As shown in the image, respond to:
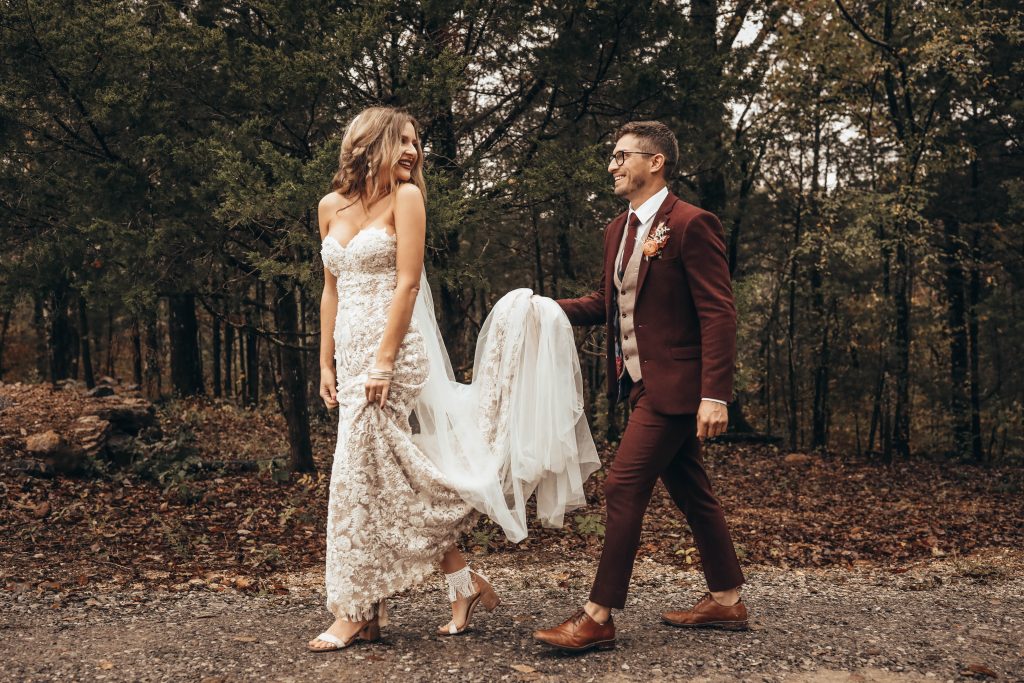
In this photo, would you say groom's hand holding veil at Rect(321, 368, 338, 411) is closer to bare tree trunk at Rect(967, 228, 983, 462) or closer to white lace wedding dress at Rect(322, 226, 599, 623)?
white lace wedding dress at Rect(322, 226, 599, 623)

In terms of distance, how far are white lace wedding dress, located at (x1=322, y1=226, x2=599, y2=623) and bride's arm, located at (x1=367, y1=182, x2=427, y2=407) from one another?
82mm

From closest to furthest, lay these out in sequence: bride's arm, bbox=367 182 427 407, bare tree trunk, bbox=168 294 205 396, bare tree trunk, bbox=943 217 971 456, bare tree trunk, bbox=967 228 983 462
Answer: bride's arm, bbox=367 182 427 407 < bare tree trunk, bbox=967 228 983 462 < bare tree trunk, bbox=943 217 971 456 < bare tree trunk, bbox=168 294 205 396

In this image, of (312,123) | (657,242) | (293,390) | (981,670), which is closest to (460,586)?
(657,242)

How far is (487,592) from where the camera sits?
4.18 m

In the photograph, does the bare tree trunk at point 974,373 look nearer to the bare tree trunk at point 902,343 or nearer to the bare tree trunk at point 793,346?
the bare tree trunk at point 902,343

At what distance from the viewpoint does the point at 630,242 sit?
4109 mm

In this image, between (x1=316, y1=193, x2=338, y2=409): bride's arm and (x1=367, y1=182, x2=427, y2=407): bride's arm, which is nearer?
(x1=367, y1=182, x2=427, y2=407): bride's arm

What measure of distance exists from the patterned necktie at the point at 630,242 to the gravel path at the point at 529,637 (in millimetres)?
1828

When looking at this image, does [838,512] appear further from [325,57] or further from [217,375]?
[217,375]

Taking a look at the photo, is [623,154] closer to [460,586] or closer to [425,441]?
[425,441]

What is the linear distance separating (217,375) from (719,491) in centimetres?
1878

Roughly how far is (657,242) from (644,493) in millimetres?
1192

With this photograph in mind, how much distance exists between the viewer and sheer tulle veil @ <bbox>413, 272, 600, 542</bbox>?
13.2ft

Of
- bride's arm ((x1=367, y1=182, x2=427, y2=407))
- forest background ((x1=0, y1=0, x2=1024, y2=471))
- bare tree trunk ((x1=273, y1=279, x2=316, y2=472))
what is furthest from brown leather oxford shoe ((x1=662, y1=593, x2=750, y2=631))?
bare tree trunk ((x1=273, y1=279, x2=316, y2=472))
